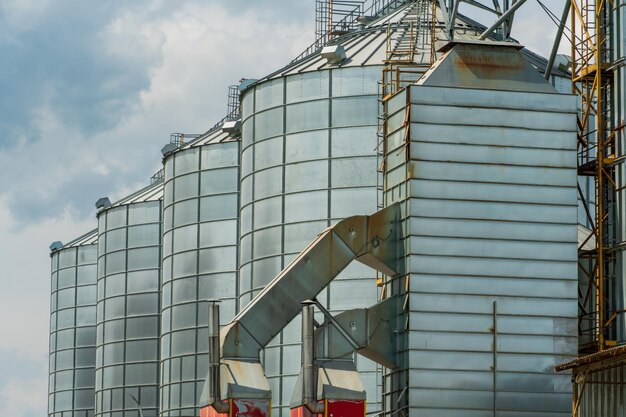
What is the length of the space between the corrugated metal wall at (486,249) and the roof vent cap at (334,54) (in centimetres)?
1604

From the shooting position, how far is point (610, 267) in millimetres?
49000

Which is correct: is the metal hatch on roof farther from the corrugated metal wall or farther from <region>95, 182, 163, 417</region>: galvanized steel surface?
<region>95, 182, 163, 417</region>: galvanized steel surface

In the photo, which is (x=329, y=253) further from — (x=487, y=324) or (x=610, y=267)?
(x=610, y=267)

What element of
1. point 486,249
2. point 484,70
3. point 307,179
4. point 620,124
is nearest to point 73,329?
point 307,179

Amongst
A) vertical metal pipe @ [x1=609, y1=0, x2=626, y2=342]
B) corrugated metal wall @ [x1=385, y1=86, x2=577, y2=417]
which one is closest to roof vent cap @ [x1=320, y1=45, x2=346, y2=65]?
corrugated metal wall @ [x1=385, y1=86, x2=577, y2=417]

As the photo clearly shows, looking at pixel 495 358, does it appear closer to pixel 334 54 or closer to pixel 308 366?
pixel 308 366

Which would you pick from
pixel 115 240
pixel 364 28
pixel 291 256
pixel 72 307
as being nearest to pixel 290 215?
pixel 291 256

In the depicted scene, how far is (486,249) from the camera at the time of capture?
1869 inches

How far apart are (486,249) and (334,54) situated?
19.3 m

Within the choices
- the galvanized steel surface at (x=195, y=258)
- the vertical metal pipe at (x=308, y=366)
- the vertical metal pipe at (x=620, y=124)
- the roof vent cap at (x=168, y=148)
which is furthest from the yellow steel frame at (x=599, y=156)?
the roof vent cap at (x=168, y=148)

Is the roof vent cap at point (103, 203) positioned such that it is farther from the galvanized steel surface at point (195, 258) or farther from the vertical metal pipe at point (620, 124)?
the vertical metal pipe at point (620, 124)

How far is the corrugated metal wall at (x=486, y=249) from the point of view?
4656cm

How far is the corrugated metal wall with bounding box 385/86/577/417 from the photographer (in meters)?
46.6

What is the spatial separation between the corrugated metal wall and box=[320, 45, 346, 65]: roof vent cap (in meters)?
16.0
